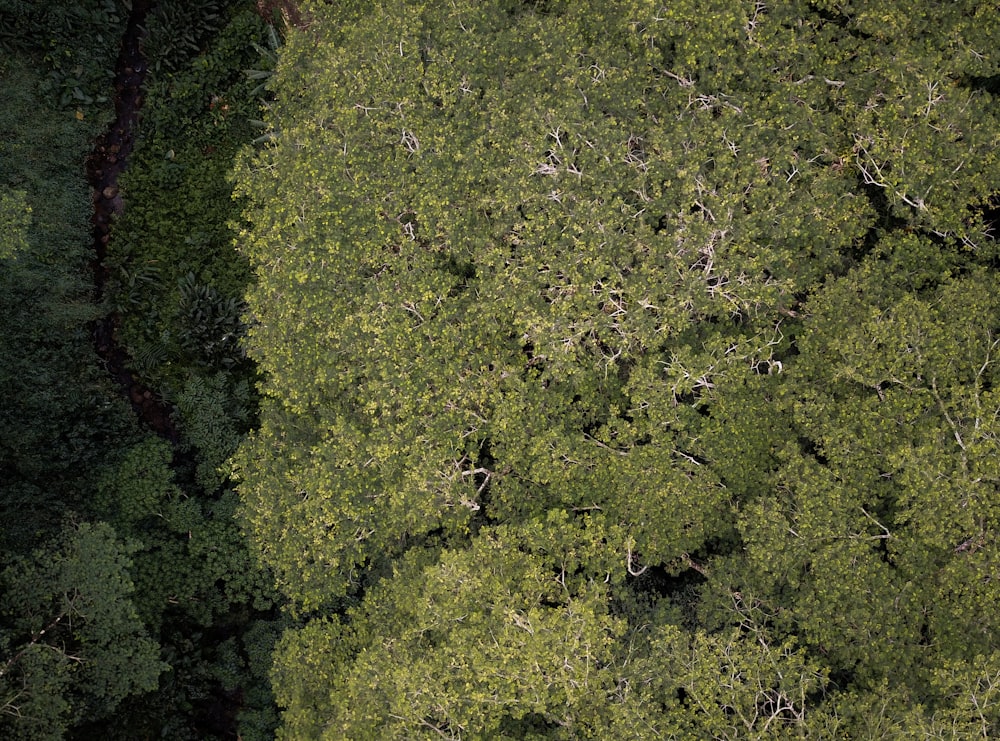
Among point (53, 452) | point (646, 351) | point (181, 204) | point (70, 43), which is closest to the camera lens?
point (646, 351)

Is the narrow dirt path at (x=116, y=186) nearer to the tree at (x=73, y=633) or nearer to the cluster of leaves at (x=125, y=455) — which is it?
the cluster of leaves at (x=125, y=455)

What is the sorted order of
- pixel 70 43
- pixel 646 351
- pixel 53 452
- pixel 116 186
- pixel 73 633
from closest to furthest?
pixel 646 351, pixel 73 633, pixel 53 452, pixel 70 43, pixel 116 186

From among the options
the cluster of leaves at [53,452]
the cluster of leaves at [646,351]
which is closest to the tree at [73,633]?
the cluster of leaves at [53,452]

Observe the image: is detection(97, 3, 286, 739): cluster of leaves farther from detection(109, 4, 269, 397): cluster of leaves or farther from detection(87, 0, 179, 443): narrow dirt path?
detection(87, 0, 179, 443): narrow dirt path

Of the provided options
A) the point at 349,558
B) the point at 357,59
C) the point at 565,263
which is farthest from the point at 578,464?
the point at 357,59

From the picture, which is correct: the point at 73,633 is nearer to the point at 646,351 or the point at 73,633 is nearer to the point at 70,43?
the point at 646,351

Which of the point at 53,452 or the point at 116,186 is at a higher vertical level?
the point at 116,186

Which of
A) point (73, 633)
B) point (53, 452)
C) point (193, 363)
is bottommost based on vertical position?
point (73, 633)

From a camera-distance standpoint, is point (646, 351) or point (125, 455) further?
point (125, 455)

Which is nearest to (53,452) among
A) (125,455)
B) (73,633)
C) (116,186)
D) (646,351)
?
(125,455)
